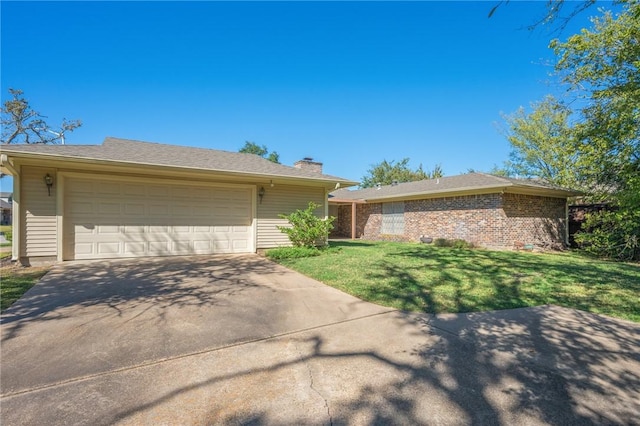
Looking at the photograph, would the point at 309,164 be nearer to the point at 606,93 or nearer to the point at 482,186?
the point at 482,186

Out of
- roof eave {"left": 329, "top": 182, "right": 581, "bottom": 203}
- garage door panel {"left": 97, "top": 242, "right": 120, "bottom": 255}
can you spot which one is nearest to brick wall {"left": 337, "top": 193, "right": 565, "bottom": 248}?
roof eave {"left": 329, "top": 182, "right": 581, "bottom": 203}

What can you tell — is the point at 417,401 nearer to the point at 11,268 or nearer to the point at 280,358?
the point at 280,358

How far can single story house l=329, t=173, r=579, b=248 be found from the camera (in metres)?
11.9

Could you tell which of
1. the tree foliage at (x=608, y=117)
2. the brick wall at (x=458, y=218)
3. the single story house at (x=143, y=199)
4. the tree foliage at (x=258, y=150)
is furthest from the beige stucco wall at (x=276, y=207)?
the tree foliage at (x=258, y=150)

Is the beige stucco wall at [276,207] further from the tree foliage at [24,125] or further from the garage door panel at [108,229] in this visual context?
the tree foliage at [24,125]

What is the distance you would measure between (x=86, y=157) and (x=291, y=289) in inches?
233

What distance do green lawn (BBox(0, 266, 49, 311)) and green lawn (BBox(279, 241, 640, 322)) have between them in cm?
479

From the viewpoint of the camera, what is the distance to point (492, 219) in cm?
1211

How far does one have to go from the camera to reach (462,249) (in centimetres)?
1178

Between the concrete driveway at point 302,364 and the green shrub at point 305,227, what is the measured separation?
16.9 feet

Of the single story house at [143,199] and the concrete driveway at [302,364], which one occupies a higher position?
the single story house at [143,199]

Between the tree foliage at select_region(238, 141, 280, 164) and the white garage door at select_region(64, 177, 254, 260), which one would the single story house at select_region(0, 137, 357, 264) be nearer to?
the white garage door at select_region(64, 177, 254, 260)

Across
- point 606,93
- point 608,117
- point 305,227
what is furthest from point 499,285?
point 606,93

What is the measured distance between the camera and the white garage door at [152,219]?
7.76 m
